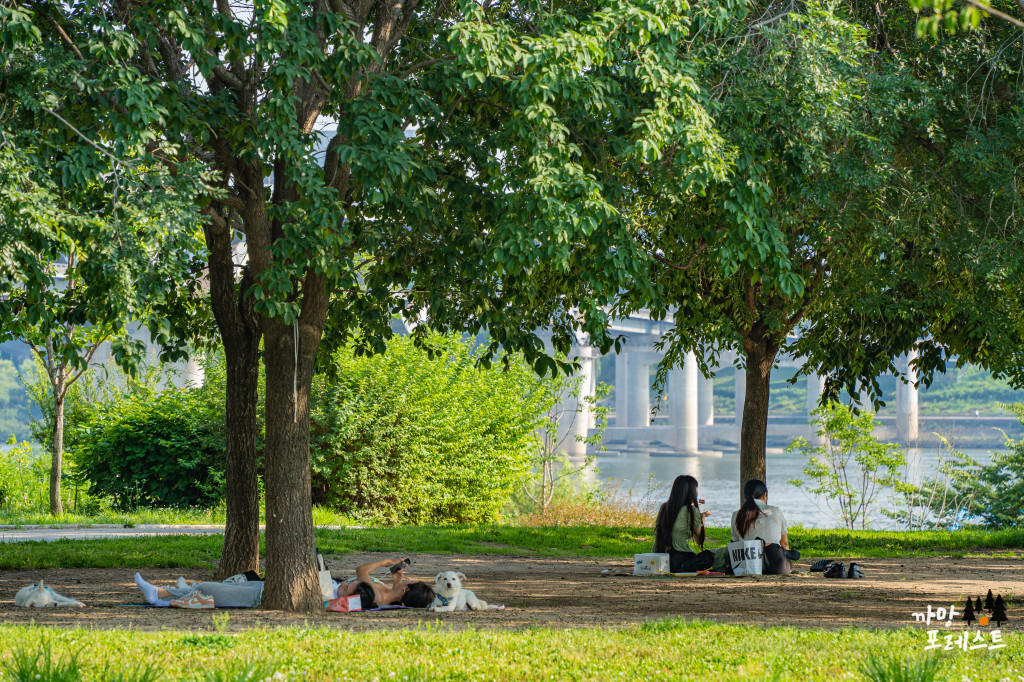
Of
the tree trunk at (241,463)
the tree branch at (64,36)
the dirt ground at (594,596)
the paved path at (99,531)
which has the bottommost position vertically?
the paved path at (99,531)

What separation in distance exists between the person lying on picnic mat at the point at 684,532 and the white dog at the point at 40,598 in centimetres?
580

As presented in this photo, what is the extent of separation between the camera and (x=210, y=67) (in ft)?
22.2

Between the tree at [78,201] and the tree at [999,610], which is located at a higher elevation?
the tree at [78,201]

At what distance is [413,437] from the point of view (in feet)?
62.3

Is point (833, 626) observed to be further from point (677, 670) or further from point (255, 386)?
point (255, 386)

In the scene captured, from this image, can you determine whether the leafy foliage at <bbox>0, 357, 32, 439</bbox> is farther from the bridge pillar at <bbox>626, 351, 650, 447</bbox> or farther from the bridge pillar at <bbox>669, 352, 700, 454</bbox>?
the bridge pillar at <bbox>669, 352, 700, 454</bbox>

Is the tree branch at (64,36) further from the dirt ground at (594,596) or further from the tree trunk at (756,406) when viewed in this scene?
the tree trunk at (756,406)

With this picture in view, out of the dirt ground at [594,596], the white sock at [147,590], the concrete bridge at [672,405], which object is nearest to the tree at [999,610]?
the dirt ground at [594,596]

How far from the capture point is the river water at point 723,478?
2820 centimetres

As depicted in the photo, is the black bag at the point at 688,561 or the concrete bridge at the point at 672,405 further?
the concrete bridge at the point at 672,405

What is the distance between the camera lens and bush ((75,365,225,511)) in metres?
19.1

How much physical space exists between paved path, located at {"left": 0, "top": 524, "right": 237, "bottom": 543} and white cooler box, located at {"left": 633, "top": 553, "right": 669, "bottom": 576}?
6.37m

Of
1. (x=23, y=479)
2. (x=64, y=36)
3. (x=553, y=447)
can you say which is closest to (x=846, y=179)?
(x=64, y=36)

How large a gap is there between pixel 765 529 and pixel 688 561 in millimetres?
896
